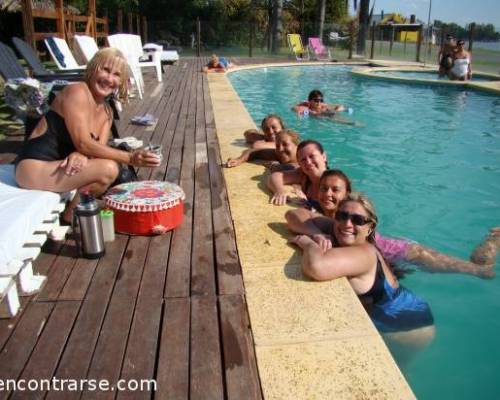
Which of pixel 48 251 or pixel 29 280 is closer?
pixel 29 280

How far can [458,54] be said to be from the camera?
15.2m

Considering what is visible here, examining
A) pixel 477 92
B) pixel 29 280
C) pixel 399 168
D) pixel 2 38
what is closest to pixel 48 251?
pixel 29 280

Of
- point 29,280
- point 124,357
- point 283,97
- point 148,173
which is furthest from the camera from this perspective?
point 283,97

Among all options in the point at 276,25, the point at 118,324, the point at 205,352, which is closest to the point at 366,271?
the point at 205,352

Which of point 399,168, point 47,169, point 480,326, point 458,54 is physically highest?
point 458,54

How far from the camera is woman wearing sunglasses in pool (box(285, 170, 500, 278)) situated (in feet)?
10.3

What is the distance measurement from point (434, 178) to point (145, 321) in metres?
5.38

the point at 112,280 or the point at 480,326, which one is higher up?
the point at 112,280

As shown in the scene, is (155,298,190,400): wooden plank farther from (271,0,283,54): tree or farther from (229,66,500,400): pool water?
(271,0,283,54): tree

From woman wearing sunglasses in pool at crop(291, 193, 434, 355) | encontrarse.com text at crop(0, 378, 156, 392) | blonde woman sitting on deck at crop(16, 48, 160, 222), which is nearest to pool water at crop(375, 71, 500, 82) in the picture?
woman wearing sunglasses in pool at crop(291, 193, 434, 355)

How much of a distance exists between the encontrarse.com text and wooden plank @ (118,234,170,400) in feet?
0.07

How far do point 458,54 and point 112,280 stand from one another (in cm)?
1575

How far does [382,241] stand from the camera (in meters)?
3.86

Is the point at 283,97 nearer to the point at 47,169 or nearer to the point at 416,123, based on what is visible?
the point at 416,123
